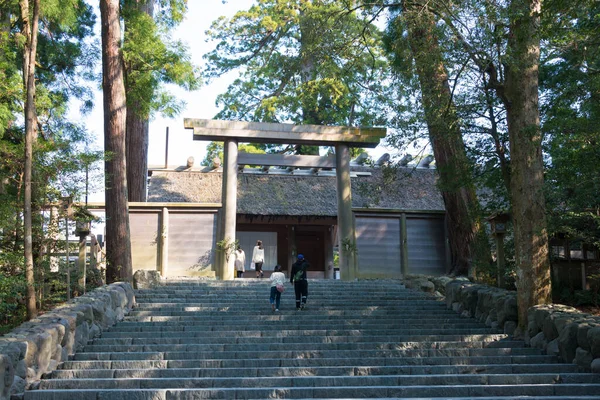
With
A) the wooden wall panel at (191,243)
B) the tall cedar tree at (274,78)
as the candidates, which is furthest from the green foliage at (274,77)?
the wooden wall panel at (191,243)

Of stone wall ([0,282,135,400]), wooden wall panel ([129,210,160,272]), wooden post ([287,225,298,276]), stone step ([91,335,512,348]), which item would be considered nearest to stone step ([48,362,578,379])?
stone wall ([0,282,135,400])

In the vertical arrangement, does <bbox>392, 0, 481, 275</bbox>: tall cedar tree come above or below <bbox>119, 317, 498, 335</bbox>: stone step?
above

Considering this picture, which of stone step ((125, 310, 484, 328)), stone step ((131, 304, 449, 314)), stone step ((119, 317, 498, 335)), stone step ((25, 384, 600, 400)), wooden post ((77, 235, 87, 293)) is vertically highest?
wooden post ((77, 235, 87, 293))

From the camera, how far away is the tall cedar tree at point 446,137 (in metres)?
12.2

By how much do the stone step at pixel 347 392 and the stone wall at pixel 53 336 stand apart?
1.22 ft

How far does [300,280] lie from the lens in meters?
11.7

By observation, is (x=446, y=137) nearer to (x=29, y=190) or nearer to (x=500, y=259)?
(x=500, y=259)

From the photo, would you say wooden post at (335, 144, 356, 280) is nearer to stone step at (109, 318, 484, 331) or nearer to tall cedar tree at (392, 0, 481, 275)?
tall cedar tree at (392, 0, 481, 275)

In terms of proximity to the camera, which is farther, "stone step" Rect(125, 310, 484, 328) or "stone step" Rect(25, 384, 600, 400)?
"stone step" Rect(125, 310, 484, 328)

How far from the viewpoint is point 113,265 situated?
535 inches

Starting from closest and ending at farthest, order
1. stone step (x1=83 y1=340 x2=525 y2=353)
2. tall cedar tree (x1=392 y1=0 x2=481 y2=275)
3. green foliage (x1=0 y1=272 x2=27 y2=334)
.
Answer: stone step (x1=83 y1=340 x2=525 y2=353) < green foliage (x1=0 y1=272 x2=27 y2=334) < tall cedar tree (x1=392 y1=0 x2=481 y2=275)

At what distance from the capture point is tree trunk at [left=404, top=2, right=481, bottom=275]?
12188 millimetres

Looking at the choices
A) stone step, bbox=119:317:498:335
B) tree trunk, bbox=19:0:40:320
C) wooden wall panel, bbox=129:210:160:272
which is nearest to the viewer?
tree trunk, bbox=19:0:40:320

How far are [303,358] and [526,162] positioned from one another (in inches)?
182
